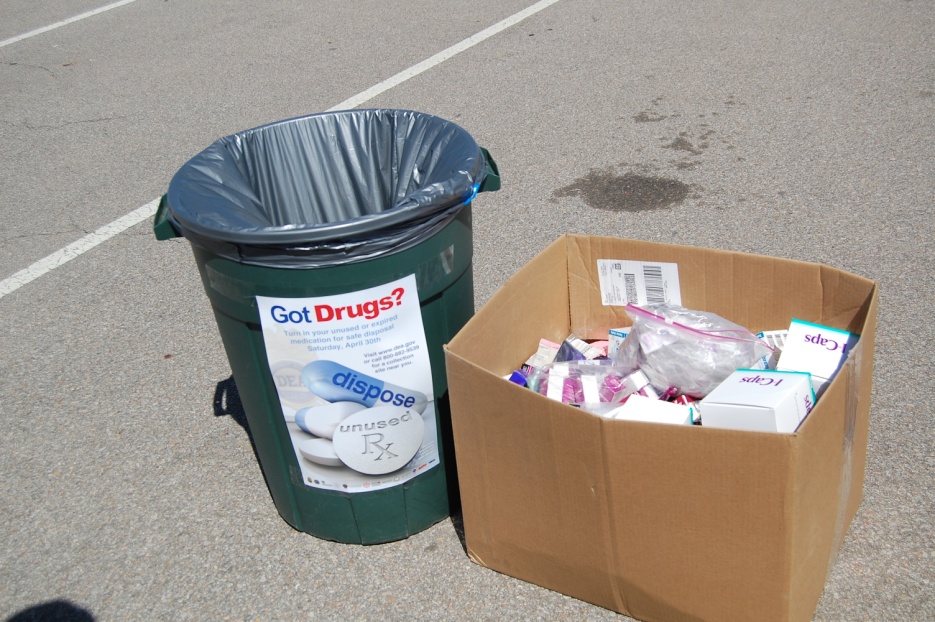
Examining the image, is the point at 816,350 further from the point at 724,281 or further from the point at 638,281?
the point at 638,281

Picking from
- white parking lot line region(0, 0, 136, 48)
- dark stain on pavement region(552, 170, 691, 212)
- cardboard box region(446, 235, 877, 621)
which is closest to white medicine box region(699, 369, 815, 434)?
cardboard box region(446, 235, 877, 621)

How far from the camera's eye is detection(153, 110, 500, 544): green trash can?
6.24 feet

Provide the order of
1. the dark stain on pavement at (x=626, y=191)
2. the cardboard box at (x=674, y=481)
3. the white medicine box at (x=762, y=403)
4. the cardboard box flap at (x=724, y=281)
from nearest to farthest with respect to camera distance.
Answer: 1. the cardboard box at (x=674, y=481)
2. the white medicine box at (x=762, y=403)
3. the cardboard box flap at (x=724, y=281)
4. the dark stain on pavement at (x=626, y=191)

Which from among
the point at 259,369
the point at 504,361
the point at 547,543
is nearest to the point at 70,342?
the point at 259,369

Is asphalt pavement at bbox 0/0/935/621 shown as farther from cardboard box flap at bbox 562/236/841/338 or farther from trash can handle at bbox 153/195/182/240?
trash can handle at bbox 153/195/182/240

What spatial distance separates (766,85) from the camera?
5195 mm

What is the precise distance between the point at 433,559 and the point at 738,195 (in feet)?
8.26

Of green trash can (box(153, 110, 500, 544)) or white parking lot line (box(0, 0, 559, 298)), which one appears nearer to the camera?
green trash can (box(153, 110, 500, 544))

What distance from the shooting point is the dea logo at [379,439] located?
2115 millimetres


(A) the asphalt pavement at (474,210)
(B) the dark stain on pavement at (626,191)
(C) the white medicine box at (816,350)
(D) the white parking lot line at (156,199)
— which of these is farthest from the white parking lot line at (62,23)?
(C) the white medicine box at (816,350)

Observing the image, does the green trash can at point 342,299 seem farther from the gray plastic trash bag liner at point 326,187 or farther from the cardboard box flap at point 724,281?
the cardboard box flap at point 724,281

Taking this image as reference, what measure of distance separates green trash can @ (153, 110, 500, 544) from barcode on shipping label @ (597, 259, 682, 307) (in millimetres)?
543

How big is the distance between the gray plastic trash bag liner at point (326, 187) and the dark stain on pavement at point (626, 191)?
68.3 inches

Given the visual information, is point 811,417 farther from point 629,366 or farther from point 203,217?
point 203,217
